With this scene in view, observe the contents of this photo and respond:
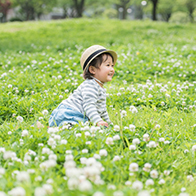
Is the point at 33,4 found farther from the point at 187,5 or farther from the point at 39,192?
the point at 39,192

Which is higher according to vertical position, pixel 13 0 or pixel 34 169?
pixel 13 0

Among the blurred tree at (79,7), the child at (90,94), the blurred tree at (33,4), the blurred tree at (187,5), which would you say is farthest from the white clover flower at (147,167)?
the blurred tree at (187,5)

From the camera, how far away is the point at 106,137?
2945 mm

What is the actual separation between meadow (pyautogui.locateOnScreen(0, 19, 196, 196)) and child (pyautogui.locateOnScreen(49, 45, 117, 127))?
29cm

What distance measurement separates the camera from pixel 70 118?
3662 millimetres

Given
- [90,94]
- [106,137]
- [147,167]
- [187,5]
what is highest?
[187,5]

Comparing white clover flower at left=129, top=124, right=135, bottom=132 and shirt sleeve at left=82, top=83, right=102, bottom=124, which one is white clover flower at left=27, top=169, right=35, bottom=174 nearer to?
white clover flower at left=129, top=124, right=135, bottom=132

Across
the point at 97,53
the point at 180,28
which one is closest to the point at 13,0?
the point at 180,28

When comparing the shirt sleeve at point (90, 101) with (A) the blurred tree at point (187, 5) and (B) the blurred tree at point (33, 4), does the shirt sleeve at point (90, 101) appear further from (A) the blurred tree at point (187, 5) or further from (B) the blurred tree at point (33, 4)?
(A) the blurred tree at point (187, 5)

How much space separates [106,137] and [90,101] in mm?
916

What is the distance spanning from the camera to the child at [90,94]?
3.68 m

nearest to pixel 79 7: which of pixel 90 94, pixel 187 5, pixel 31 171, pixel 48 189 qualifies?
pixel 187 5

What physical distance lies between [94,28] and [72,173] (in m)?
17.8

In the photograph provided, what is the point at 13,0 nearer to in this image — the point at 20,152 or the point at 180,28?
the point at 180,28
